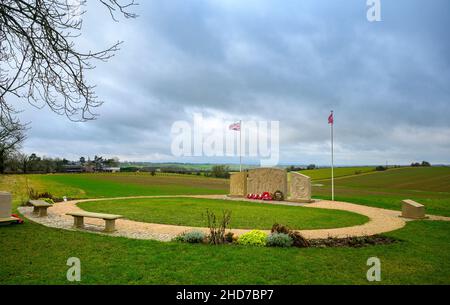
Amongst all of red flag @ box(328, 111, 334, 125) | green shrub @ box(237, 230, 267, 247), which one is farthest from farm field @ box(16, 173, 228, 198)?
green shrub @ box(237, 230, 267, 247)

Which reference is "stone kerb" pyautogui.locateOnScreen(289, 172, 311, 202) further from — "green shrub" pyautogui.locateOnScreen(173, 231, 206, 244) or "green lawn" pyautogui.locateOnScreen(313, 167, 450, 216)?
"green shrub" pyautogui.locateOnScreen(173, 231, 206, 244)

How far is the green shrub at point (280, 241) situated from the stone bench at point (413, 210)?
908 cm

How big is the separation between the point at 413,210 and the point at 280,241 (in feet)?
30.9

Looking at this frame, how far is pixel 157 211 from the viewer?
598 inches

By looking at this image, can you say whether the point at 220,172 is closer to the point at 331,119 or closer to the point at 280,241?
the point at 331,119

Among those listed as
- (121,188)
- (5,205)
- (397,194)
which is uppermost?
(5,205)

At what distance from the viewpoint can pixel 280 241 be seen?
27.0 ft

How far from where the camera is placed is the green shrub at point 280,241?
26.9ft

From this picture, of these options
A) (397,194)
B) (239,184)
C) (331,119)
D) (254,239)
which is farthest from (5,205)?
(397,194)

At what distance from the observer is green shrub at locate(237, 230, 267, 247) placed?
8367 millimetres

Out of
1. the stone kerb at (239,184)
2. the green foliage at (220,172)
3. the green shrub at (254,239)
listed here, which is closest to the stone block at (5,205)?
the green shrub at (254,239)

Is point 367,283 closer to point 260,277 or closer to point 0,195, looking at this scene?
point 260,277

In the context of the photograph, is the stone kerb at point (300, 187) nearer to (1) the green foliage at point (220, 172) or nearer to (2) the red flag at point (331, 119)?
(2) the red flag at point (331, 119)

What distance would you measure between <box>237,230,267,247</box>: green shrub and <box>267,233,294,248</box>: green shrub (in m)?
0.17
